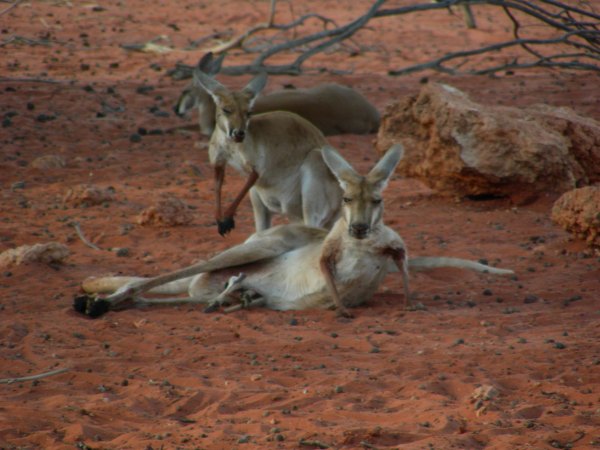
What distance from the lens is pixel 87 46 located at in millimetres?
16734

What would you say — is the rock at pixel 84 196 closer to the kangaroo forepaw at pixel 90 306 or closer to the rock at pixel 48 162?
the rock at pixel 48 162

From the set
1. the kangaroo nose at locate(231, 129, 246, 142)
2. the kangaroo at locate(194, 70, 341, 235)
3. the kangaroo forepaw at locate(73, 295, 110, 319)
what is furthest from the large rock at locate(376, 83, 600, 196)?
the kangaroo forepaw at locate(73, 295, 110, 319)

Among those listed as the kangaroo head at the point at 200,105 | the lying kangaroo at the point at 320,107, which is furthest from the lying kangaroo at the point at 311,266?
the kangaroo head at the point at 200,105

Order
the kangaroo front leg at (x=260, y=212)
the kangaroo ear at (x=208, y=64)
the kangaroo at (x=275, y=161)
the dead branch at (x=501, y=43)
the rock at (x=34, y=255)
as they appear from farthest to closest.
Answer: the kangaroo ear at (x=208, y=64) < the dead branch at (x=501, y=43) < the kangaroo front leg at (x=260, y=212) < the kangaroo at (x=275, y=161) < the rock at (x=34, y=255)

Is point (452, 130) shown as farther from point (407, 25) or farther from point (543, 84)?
point (407, 25)

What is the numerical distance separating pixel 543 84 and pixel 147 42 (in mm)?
7300

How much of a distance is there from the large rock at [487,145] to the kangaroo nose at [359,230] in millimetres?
3121

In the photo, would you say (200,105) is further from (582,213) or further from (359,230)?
(359,230)

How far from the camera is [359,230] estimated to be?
5.71 meters

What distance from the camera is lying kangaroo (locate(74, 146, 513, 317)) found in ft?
19.4

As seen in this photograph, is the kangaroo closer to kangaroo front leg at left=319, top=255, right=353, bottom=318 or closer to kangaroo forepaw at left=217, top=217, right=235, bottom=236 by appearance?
kangaroo forepaw at left=217, top=217, right=235, bottom=236

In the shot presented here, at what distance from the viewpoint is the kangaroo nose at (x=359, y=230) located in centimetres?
571

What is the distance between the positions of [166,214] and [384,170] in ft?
9.35

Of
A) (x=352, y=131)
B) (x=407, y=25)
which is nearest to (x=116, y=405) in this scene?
(x=352, y=131)
